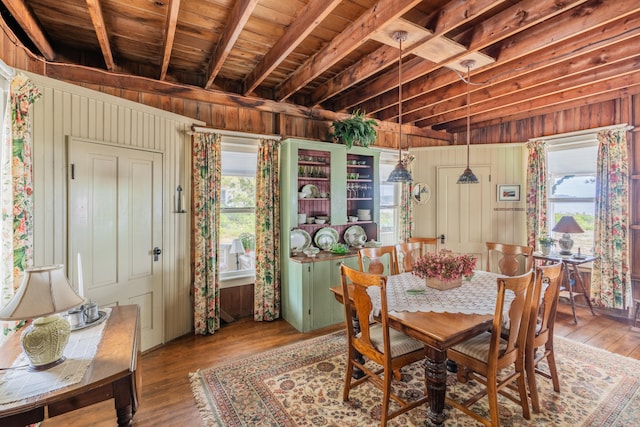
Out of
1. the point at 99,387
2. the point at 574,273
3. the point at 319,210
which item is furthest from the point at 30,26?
the point at 574,273

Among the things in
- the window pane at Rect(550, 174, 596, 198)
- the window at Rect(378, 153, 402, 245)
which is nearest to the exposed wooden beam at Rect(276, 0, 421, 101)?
the window at Rect(378, 153, 402, 245)

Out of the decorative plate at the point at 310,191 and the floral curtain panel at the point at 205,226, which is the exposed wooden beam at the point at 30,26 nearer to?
the floral curtain panel at the point at 205,226

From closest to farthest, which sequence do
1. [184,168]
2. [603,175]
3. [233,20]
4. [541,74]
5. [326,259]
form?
[233,20]
[541,74]
[184,168]
[326,259]
[603,175]

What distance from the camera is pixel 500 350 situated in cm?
204

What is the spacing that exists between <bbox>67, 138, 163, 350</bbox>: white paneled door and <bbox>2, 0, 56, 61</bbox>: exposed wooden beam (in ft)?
2.63

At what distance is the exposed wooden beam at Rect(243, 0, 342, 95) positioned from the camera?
2.04 meters

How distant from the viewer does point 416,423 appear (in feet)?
6.66

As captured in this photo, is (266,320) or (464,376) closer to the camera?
(464,376)

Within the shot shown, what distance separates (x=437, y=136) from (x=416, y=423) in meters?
4.61

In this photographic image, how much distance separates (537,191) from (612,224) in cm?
93

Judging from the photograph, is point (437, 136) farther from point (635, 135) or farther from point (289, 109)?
point (289, 109)

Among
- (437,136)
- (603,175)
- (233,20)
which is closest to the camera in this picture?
(233,20)

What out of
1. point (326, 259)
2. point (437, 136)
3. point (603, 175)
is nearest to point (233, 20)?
point (326, 259)

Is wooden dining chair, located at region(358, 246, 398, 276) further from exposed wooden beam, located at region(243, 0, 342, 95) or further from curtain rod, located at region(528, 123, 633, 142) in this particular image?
curtain rod, located at region(528, 123, 633, 142)
